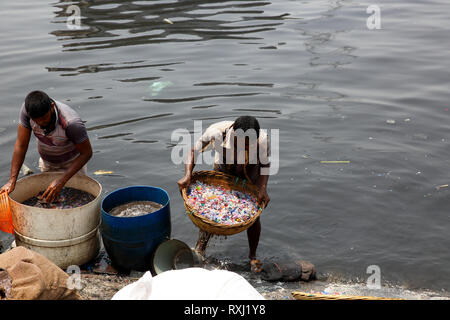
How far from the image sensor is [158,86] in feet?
35.4

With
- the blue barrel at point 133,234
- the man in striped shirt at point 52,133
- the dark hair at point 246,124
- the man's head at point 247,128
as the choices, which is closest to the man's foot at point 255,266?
the blue barrel at point 133,234

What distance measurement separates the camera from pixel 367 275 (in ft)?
19.2

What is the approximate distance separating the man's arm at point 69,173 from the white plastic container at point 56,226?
0.28m

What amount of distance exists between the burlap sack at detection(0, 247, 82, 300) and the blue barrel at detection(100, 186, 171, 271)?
1170 mm

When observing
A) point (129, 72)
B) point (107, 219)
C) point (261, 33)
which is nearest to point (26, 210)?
point (107, 219)

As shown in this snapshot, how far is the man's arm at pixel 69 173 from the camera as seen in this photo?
482cm

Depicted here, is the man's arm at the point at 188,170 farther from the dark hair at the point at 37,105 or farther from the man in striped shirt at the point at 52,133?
the dark hair at the point at 37,105

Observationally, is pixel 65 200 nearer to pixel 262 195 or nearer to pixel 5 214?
pixel 5 214

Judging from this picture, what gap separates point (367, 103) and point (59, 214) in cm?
728

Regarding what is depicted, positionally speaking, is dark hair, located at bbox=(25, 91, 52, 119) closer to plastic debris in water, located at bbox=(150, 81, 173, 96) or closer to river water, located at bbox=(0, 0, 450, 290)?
river water, located at bbox=(0, 0, 450, 290)

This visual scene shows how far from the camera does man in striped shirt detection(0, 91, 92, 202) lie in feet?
14.9

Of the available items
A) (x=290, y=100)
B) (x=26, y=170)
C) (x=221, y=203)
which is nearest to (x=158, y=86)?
(x=290, y=100)

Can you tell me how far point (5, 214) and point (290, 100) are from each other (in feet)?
21.7

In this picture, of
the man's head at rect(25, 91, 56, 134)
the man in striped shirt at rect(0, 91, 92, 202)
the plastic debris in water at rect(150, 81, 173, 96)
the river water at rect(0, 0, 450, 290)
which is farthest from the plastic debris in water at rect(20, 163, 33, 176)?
the plastic debris in water at rect(150, 81, 173, 96)
